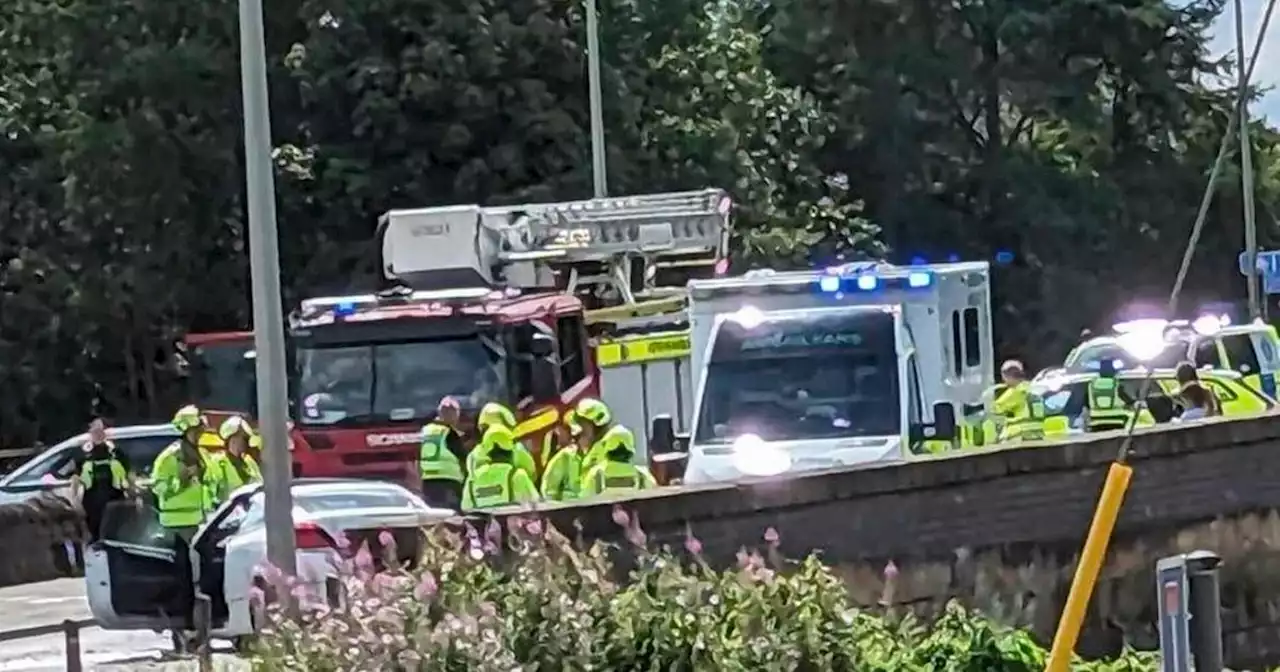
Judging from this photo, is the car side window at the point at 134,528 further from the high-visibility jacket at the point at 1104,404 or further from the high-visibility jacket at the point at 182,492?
the high-visibility jacket at the point at 1104,404

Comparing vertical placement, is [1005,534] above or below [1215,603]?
below

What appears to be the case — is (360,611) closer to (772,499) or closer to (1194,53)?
(772,499)

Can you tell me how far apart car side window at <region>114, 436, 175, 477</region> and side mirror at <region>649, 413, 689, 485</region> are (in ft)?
26.5

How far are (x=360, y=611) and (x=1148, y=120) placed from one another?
46.7 metres

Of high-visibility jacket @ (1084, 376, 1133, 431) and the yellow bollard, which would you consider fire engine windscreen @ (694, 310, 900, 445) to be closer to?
high-visibility jacket @ (1084, 376, 1133, 431)

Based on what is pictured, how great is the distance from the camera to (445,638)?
23.2ft

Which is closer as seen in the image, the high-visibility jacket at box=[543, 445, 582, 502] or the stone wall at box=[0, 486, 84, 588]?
the high-visibility jacket at box=[543, 445, 582, 502]

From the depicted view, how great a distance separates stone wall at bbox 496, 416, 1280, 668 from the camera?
476 inches

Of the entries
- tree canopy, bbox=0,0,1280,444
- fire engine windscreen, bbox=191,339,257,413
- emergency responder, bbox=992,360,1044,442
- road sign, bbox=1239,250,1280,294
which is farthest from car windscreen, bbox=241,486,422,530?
road sign, bbox=1239,250,1280,294

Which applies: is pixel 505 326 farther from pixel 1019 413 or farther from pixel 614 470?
pixel 614 470

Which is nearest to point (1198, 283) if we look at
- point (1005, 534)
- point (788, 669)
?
point (1005, 534)

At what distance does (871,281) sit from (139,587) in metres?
6.50

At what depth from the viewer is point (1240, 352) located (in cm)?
2658

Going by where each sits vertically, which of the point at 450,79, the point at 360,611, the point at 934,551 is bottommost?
the point at 934,551
